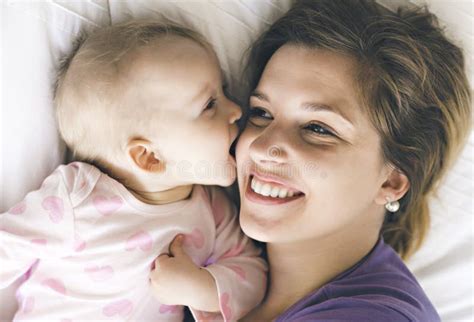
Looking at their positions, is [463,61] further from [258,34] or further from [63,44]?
[63,44]

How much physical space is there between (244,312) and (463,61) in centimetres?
82

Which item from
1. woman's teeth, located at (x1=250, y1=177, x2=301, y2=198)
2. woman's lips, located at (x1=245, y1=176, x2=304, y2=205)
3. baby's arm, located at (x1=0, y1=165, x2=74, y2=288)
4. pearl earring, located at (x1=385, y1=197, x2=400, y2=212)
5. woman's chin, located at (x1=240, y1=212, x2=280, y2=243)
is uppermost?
woman's teeth, located at (x1=250, y1=177, x2=301, y2=198)

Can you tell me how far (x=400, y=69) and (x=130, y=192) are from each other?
68 centimetres

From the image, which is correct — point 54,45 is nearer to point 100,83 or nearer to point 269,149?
point 100,83

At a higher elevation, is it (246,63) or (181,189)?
(246,63)

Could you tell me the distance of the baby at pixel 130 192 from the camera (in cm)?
121

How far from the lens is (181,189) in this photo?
1.39 m

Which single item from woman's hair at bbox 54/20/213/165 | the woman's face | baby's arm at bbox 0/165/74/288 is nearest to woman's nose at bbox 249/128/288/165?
the woman's face

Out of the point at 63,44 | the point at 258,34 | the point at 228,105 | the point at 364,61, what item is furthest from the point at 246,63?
the point at 63,44

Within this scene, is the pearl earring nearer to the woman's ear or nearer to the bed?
the woman's ear

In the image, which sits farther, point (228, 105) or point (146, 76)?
point (228, 105)

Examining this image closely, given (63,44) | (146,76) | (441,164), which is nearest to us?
(146,76)

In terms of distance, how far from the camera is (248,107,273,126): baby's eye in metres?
1.31

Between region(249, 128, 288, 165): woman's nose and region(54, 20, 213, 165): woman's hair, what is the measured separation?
0.85ft
